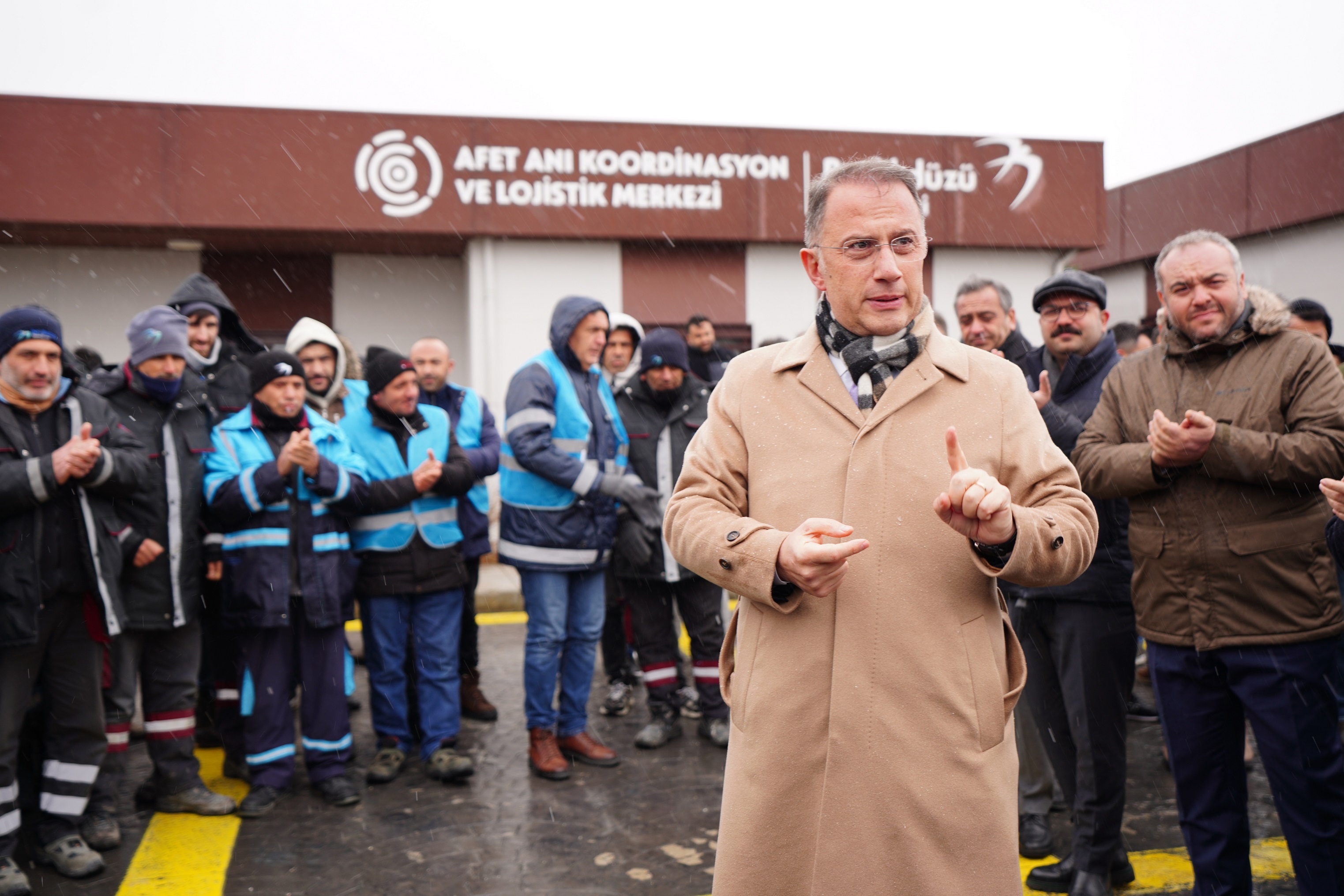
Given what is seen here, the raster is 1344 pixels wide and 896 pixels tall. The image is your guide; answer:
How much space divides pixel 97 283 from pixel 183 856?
36.8 feet

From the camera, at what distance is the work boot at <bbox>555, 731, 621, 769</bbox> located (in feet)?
18.0

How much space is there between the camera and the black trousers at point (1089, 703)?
3.79m

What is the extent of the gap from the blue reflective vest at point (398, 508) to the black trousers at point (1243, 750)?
3.57m

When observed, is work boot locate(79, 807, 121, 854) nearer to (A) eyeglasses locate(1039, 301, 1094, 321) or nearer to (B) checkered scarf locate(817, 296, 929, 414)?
(B) checkered scarf locate(817, 296, 929, 414)

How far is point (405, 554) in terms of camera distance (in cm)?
539

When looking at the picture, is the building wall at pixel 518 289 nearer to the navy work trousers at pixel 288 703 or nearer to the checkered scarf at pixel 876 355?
the navy work trousers at pixel 288 703

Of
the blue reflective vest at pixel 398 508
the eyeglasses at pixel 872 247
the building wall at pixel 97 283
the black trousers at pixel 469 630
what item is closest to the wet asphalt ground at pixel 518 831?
the black trousers at pixel 469 630

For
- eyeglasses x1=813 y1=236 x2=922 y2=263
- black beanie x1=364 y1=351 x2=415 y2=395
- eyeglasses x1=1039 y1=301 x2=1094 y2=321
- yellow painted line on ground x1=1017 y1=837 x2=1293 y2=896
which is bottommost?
yellow painted line on ground x1=1017 y1=837 x2=1293 y2=896

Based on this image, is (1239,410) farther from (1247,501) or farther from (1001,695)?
(1001,695)

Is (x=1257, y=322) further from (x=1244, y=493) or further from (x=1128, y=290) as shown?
(x=1128, y=290)

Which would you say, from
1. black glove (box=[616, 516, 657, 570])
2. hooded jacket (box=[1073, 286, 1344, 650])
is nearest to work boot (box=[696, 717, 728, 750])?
black glove (box=[616, 516, 657, 570])

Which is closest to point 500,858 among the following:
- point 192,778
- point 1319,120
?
point 192,778

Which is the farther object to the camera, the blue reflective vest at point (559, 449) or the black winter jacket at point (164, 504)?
the blue reflective vest at point (559, 449)

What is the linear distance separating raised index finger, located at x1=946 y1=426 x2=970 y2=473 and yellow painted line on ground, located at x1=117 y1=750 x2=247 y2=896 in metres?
3.49
